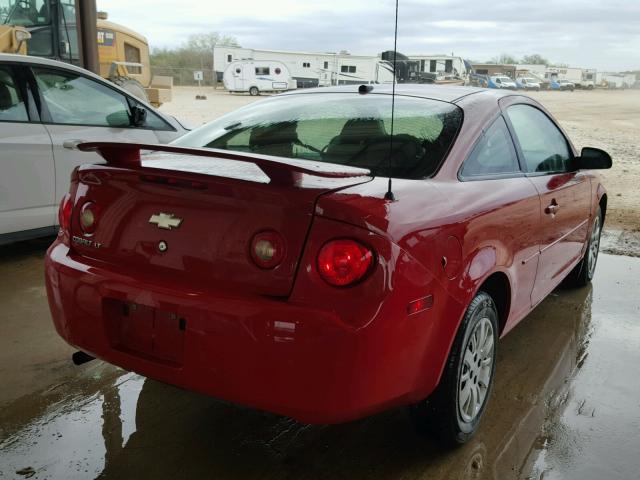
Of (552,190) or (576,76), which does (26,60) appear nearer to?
(552,190)

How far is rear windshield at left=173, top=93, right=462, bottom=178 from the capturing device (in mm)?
2580

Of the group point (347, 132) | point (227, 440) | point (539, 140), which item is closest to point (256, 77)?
point (539, 140)

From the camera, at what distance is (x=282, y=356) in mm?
1917

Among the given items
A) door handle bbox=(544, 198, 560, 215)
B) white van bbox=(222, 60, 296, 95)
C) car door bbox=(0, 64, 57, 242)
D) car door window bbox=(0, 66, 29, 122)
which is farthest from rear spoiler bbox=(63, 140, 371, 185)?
white van bbox=(222, 60, 296, 95)

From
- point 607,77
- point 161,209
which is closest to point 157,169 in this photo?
point 161,209

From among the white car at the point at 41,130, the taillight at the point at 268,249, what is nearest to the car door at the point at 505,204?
the taillight at the point at 268,249

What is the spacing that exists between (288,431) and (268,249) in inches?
39.3

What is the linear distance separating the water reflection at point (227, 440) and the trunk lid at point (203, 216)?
30.4 inches

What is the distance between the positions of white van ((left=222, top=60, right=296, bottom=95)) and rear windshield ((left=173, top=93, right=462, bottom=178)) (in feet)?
113

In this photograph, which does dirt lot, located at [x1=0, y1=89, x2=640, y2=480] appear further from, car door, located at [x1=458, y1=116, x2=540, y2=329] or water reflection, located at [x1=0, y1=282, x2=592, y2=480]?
car door, located at [x1=458, y1=116, x2=540, y2=329]

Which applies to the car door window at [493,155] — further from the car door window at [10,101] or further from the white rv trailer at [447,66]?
the white rv trailer at [447,66]

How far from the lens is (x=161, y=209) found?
7.04 feet

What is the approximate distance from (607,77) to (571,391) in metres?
46.5

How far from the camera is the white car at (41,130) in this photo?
15.1 ft
